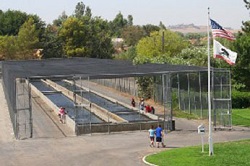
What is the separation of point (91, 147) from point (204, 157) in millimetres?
7326

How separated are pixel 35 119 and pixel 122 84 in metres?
23.1

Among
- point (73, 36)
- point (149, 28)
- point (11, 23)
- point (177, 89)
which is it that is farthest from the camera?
point (149, 28)

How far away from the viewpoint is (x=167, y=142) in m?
31.6

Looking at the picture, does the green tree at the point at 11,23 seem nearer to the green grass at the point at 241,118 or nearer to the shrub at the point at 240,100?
the shrub at the point at 240,100

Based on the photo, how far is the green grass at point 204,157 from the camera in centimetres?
2395

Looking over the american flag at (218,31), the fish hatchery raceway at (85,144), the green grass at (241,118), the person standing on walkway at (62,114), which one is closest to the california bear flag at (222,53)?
the american flag at (218,31)

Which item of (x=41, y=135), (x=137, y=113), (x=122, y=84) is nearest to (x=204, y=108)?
(x=137, y=113)

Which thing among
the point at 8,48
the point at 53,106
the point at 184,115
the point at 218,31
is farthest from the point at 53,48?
the point at 218,31

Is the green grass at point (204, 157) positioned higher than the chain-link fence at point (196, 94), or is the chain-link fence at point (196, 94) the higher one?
the chain-link fence at point (196, 94)

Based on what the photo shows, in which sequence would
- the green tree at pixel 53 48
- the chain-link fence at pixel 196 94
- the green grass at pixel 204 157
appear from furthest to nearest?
the green tree at pixel 53 48, the chain-link fence at pixel 196 94, the green grass at pixel 204 157

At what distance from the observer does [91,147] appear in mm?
29953

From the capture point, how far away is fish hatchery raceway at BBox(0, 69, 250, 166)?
86.8 ft

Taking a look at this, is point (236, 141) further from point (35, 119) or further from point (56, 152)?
point (35, 119)

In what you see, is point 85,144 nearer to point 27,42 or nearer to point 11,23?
point 27,42
